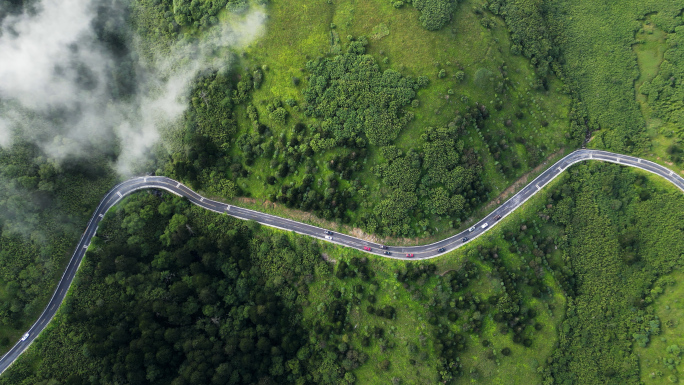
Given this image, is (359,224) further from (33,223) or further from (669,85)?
(669,85)

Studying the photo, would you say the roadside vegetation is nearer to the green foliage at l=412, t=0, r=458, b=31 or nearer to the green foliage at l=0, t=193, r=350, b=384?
the green foliage at l=412, t=0, r=458, b=31

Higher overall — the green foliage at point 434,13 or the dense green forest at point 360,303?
the green foliage at point 434,13

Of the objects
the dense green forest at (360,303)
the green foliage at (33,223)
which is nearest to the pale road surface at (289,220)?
the green foliage at (33,223)

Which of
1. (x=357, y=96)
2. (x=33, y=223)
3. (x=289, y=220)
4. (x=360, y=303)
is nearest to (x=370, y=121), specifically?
(x=357, y=96)

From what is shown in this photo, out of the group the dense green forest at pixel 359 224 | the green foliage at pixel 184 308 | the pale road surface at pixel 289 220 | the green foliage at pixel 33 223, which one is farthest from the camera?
the pale road surface at pixel 289 220

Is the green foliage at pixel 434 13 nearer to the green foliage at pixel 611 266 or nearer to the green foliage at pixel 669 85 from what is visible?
the green foliage at pixel 611 266

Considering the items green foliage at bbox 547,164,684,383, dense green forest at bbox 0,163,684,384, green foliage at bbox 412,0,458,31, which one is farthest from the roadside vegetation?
green foliage at bbox 547,164,684,383
